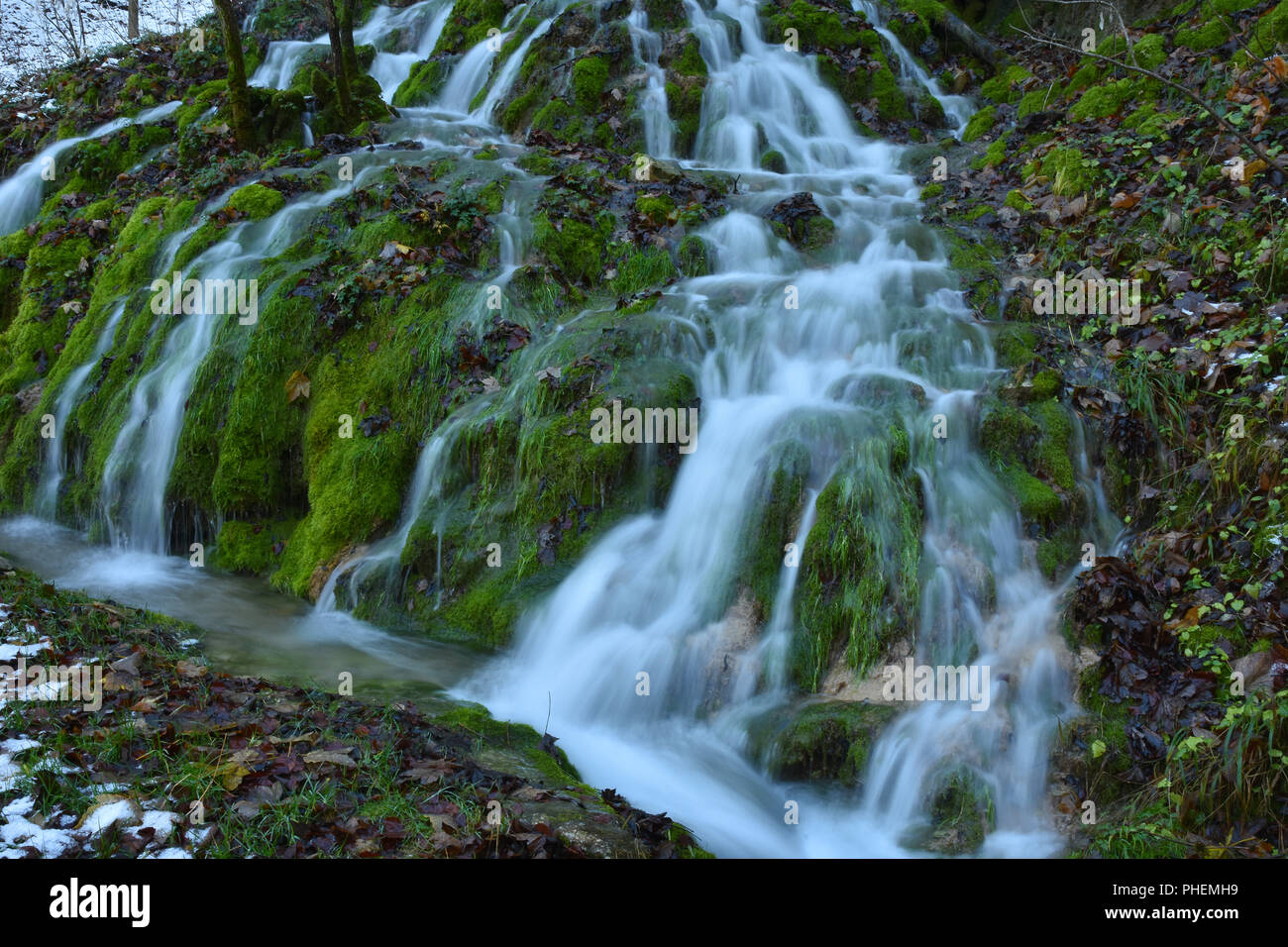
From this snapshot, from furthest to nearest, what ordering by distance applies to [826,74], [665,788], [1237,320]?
1. [826,74]
2. [1237,320]
3. [665,788]

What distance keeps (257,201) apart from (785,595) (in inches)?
327

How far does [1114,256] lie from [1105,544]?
305 cm

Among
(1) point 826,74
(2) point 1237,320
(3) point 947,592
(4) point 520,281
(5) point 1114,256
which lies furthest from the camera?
(1) point 826,74

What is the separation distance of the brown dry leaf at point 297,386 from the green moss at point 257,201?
292 cm

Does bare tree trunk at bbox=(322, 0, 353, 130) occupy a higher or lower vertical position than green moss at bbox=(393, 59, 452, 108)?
lower

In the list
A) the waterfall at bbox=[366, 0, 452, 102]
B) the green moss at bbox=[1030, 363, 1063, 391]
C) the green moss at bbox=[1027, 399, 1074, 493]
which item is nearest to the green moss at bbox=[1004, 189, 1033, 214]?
the green moss at bbox=[1030, 363, 1063, 391]

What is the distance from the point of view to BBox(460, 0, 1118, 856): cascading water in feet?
16.5

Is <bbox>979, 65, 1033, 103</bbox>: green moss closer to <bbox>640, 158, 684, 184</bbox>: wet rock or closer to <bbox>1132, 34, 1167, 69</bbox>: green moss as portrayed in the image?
<bbox>1132, 34, 1167, 69</bbox>: green moss

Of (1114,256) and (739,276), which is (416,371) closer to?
(739,276)

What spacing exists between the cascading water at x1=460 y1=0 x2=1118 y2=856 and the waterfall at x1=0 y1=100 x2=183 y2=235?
420 inches

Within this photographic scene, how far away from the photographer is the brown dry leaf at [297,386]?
343 inches

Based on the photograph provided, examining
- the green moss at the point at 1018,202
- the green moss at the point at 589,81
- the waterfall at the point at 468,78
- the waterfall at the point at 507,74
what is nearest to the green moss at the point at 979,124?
the green moss at the point at 1018,202
